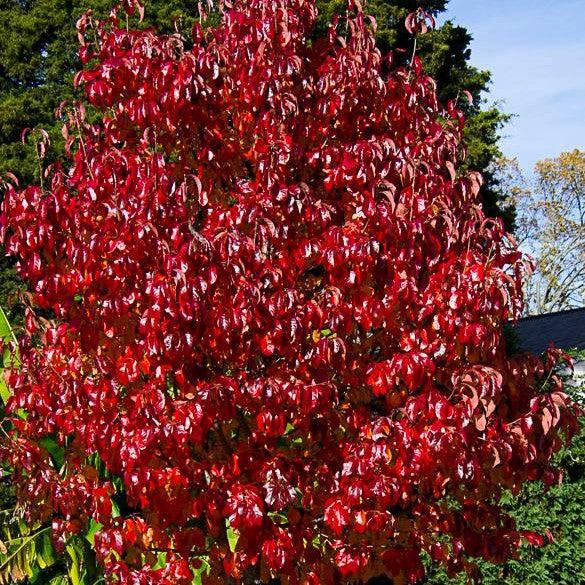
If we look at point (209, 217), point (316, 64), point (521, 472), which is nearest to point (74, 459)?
point (209, 217)

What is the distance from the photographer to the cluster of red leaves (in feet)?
15.5

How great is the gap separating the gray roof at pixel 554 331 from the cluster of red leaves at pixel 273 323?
359 inches

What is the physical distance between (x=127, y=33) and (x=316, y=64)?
4.62 ft

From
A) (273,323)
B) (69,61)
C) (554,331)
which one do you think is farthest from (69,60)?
(273,323)

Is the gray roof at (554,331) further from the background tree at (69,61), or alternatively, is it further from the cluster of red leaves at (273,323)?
the cluster of red leaves at (273,323)

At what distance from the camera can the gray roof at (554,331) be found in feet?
49.8

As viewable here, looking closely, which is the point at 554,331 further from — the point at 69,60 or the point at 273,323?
the point at 273,323

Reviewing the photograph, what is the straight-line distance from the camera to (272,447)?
17.0ft

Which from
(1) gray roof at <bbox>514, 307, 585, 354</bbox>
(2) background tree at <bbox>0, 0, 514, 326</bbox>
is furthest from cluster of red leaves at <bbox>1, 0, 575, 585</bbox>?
(2) background tree at <bbox>0, 0, 514, 326</bbox>

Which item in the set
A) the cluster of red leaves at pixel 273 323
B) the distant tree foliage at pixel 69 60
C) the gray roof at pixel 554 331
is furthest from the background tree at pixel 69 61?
the cluster of red leaves at pixel 273 323

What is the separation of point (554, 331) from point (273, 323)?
1349 centimetres

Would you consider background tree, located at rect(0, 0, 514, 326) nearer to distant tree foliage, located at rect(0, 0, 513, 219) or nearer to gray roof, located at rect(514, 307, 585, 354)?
distant tree foliage, located at rect(0, 0, 513, 219)

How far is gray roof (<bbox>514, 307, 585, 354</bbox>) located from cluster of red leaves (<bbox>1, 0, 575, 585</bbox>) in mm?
9110

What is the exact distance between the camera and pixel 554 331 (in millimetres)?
17047
